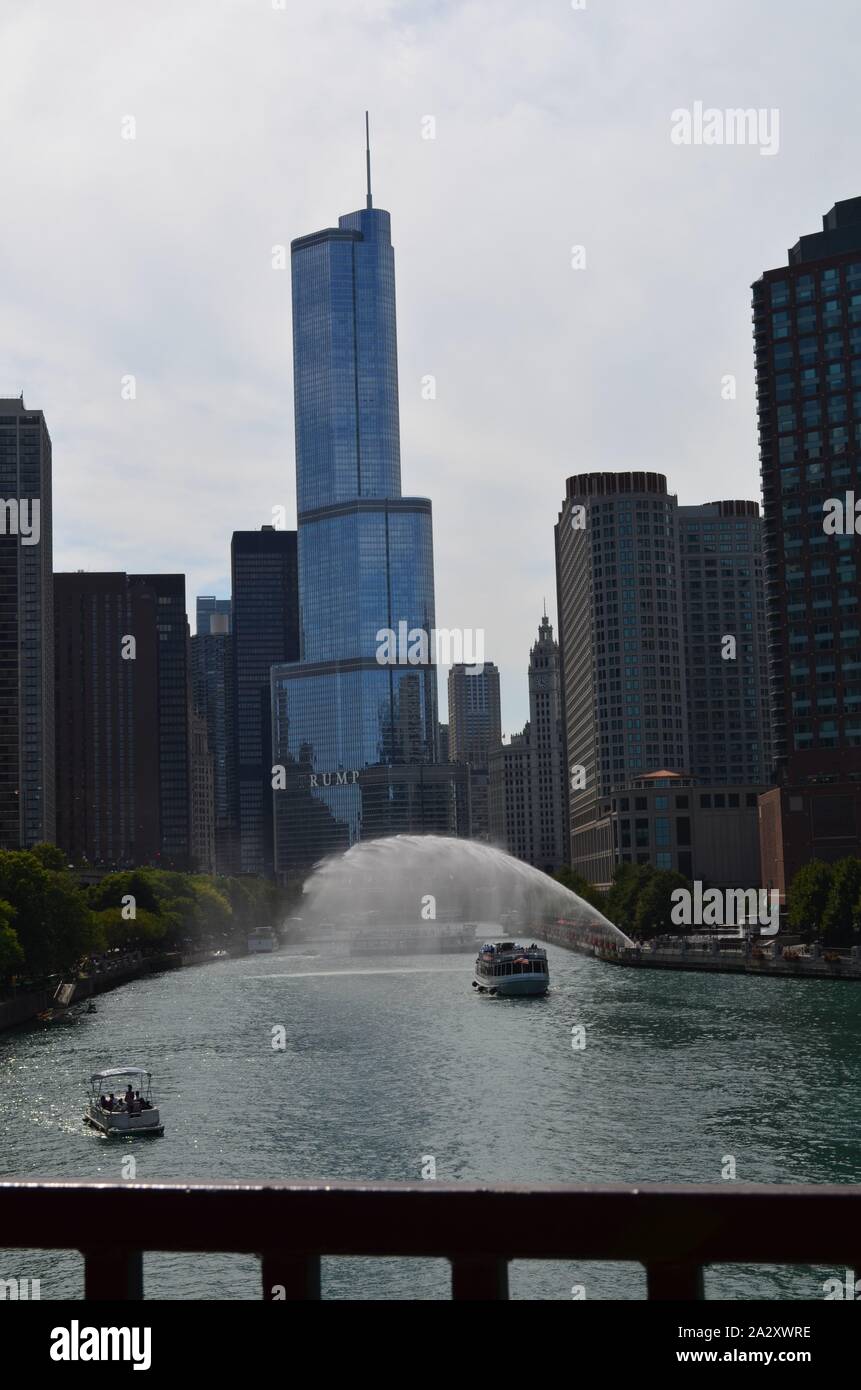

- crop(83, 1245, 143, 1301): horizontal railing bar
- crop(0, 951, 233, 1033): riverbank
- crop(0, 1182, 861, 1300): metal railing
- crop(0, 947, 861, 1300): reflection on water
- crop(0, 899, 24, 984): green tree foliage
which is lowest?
crop(0, 951, 233, 1033): riverbank

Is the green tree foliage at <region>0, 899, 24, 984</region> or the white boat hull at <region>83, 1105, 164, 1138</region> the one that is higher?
the green tree foliage at <region>0, 899, 24, 984</region>

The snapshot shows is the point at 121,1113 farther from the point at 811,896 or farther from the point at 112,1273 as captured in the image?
the point at 811,896

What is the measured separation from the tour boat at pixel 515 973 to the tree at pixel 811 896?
86.8 ft

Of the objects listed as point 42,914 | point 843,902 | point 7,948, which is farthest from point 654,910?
point 7,948

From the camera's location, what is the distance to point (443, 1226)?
4.97 m

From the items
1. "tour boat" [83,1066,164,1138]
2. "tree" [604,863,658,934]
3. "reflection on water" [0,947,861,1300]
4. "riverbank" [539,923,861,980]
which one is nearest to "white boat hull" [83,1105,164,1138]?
"tour boat" [83,1066,164,1138]

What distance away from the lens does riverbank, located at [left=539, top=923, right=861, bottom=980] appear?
359ft

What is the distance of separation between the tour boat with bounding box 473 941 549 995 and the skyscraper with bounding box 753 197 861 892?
2329 inches

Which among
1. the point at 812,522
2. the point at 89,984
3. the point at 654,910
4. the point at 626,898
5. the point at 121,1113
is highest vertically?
the point at 812,522

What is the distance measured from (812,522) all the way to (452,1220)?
17429 centimetres

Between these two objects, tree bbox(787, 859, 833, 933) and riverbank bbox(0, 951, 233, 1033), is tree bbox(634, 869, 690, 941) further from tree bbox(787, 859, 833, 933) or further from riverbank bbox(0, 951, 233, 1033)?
riverbank bbox(0, 951, 233, 1033)

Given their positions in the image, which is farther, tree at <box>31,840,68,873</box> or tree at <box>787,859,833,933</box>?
tree at <box>787,859,833,933</box>

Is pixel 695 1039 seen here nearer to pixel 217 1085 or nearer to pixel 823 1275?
pixel 217 1085
